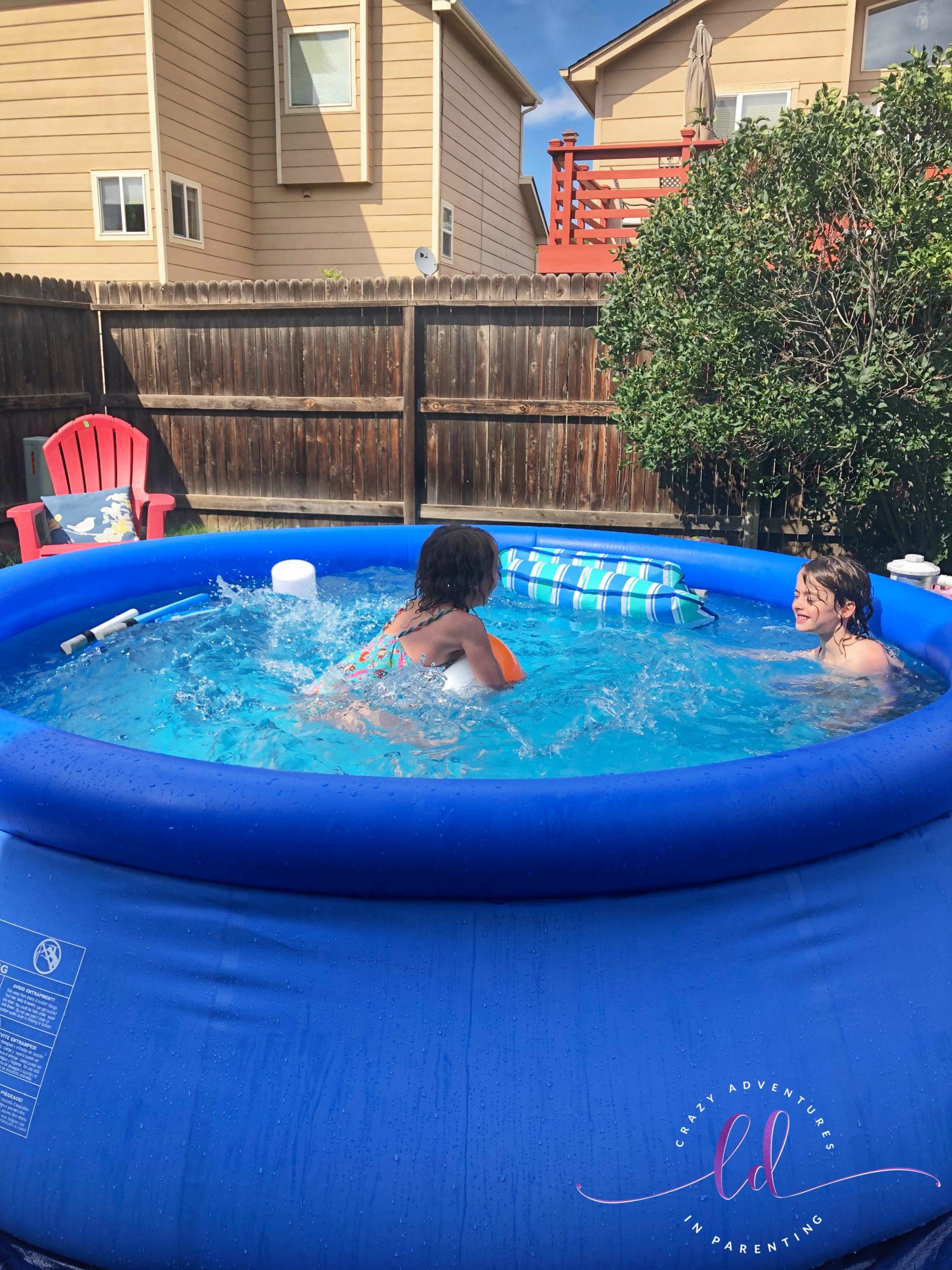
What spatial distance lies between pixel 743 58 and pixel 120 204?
25.6ft

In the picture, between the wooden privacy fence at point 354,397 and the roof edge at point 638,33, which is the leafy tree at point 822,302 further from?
the roof edge at point 638,33

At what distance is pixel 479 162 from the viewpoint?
14.3 m

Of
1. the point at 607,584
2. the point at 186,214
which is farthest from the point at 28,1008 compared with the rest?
the point at 186,214

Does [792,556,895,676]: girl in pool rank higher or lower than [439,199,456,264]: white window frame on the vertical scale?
lower

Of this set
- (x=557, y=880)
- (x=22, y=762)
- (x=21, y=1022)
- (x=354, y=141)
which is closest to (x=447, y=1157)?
(x=557, y=880)

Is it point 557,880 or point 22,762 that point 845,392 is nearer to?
point 557,880

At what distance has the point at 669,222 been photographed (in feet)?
20.2

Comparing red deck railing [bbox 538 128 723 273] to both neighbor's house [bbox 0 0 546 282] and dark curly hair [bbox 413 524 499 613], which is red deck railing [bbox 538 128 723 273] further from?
dark curly hair [bbox 413 524 499 613]

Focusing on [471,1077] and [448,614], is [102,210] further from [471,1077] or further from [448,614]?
[471,1077]

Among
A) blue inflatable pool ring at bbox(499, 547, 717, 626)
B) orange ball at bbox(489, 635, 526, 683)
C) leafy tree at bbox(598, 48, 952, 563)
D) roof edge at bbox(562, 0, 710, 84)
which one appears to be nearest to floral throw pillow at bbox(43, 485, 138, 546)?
blue inflatable pool ring at bbox(499, 547, 717, 626)

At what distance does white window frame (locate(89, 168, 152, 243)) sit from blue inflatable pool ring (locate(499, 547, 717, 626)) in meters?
8.49

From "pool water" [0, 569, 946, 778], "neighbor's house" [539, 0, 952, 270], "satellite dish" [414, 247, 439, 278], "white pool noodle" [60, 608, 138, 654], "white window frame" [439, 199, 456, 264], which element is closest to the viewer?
"pool water" [0, 569, 946, 778]

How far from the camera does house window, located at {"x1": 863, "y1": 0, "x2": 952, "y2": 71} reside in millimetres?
11234

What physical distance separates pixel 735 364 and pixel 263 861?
5.13 m
